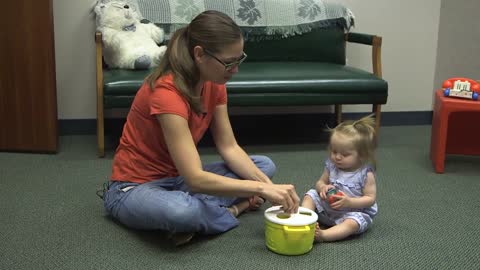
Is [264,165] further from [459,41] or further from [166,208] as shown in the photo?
[459,41]

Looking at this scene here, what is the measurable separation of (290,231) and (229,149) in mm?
426

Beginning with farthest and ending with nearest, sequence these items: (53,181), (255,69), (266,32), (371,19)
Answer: (371,19) → (266,32) → (255,69) → (53,181)

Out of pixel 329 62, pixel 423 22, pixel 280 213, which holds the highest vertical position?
pixel 423 22

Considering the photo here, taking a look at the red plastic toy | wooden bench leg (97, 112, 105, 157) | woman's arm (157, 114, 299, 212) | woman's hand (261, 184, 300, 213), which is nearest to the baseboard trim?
wooden bench leg (97, 112, 105, 157)

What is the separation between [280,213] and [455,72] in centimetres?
257

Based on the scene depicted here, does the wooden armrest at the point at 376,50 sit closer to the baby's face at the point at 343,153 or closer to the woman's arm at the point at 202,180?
the baby's face at the point at 343,153

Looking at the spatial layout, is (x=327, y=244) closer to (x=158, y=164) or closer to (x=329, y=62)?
(x=158, y=164)

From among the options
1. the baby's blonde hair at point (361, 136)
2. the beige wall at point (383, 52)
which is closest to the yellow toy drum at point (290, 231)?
the baby's blonde hair at point (361, 136)

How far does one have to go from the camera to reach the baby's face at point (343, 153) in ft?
5.98

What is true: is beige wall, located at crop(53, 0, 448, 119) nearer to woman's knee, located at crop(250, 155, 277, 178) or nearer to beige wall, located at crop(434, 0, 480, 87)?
beige wall, located at crop(434, 0, 480, 87)

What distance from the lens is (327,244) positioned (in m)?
1.81

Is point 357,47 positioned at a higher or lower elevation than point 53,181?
higher

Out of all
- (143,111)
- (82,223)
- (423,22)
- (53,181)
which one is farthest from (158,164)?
(423,22)

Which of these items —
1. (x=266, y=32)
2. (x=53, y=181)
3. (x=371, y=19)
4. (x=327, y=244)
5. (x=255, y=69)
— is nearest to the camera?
(x=327, y=244)
